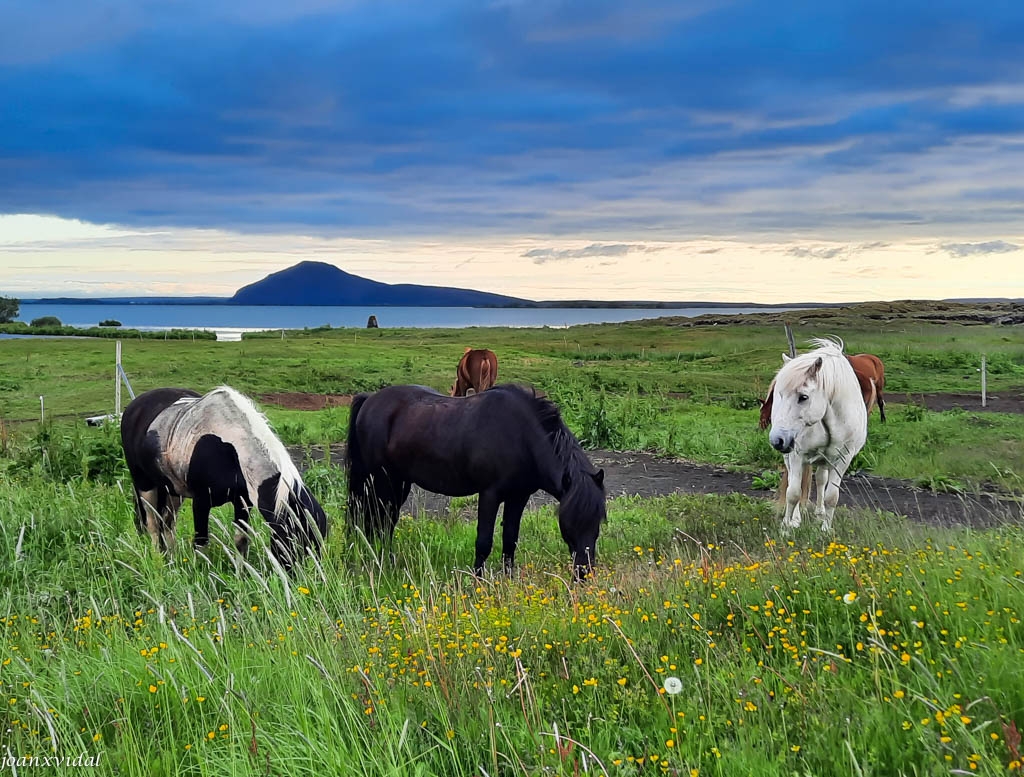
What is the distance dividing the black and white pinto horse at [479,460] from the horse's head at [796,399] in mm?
2691

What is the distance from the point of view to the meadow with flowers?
9.02ft

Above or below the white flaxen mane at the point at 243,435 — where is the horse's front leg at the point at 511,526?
below

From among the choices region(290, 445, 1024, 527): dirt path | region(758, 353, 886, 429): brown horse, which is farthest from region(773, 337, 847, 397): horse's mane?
region(290, 445, 1024, 527): dirt path

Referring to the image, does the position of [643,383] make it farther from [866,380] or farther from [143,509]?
[143,509]

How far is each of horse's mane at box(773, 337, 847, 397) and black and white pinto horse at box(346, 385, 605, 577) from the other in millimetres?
2848

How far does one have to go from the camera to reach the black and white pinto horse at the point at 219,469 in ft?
21.4

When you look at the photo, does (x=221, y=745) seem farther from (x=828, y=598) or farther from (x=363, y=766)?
(x=828, y=598)

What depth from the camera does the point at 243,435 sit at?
6.98 metres

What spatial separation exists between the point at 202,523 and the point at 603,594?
4.09 m

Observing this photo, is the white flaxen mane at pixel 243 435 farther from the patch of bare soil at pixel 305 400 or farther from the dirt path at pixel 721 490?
the patch of bare soil at pixel 305 400

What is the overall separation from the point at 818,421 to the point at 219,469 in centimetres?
639

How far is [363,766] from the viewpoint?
2633mm

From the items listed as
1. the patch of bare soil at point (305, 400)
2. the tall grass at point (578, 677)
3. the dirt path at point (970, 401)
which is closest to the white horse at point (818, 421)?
the tall grass at point (578, 677)

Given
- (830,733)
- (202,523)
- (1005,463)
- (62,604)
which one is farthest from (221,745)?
(1005,463)
